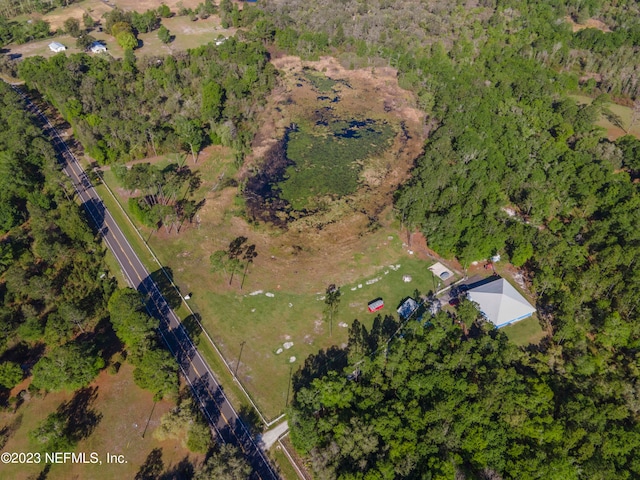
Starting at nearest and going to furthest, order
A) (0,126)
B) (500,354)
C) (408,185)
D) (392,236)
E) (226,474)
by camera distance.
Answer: (226,474) → (500,354) → (392,236) → (408,185) → (0,126)

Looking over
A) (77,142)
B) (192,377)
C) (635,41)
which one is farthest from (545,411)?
(635,41)

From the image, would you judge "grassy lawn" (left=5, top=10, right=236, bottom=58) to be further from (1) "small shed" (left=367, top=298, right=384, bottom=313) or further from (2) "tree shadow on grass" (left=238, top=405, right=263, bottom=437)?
(2) "tree shadow on grass" (left=238, top=405, right=263, bottom=437)

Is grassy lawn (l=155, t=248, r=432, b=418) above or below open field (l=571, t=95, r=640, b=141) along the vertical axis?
below

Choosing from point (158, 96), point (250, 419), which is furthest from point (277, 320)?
point (158, 96)

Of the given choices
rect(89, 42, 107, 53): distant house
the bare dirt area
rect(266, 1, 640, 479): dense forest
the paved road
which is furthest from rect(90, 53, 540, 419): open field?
rect(89, 42, 107, 53): distant house

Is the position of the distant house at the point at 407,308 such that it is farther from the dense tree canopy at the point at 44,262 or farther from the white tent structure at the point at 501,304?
the dense tree canopy at the point at 44,262

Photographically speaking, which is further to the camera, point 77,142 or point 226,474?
point 77,142

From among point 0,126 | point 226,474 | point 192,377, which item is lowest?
point 192,377

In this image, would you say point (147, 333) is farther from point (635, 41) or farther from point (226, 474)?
point (635, 41)
